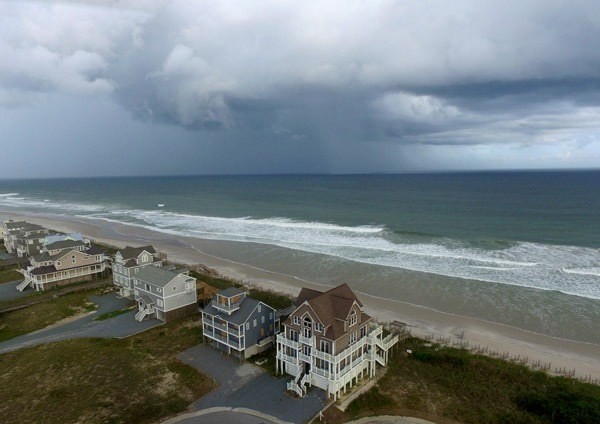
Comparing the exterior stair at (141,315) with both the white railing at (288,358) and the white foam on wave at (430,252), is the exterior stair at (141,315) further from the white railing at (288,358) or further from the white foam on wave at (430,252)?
the white foam on wave at (430,252)

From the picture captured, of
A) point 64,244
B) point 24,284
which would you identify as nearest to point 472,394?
point 24,284

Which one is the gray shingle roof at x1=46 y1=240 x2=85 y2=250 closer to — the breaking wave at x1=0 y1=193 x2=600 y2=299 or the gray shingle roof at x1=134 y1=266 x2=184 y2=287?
the gray shingle roof at x1=134 y1=266 x2=184 y2=287

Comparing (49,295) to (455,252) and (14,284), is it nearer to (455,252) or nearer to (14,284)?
(14,284)

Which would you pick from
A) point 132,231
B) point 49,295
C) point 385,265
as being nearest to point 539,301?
point 385,265

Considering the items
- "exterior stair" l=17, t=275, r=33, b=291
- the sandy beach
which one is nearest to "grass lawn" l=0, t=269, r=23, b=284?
"exterior stair" l=17, t=275, r=33, b=291

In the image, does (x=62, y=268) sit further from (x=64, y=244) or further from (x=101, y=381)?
(x=101, y=381)

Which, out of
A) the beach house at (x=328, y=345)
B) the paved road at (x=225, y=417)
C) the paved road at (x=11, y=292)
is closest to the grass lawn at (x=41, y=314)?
the paved road at (x=11, y=292)

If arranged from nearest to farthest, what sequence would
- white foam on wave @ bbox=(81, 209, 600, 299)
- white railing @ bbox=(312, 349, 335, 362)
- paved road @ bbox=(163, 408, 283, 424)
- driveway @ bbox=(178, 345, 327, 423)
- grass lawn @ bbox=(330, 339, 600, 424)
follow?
paved road @ bbox=(163, 408, 283, 424) < grass lawn @ bbox=(330, 339, 600, 424) < driveway @ bbox=(178, 345, 327, 423) < white railing @ bbox=(312, 349, 335, 362) < white foam on wave @ bbox=(81, 209, 600, 299)
